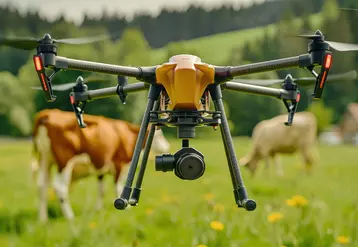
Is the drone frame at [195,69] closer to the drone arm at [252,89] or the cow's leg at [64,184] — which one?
the drone arm at [252,89]

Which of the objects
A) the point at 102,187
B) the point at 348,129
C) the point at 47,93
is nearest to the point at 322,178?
the point at 102,187

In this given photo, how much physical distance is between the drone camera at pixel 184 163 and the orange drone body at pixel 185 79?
0.07 metres

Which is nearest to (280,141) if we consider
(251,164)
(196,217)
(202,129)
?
(251,164)

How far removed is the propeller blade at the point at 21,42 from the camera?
28.6 inches

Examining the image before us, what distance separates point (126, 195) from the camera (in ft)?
2.47

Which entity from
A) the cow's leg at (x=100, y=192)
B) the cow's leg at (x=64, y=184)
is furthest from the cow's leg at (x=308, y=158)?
the cow's leg at (x=64, y=184)

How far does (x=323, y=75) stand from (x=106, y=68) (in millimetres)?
321

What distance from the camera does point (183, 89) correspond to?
2.42 ft

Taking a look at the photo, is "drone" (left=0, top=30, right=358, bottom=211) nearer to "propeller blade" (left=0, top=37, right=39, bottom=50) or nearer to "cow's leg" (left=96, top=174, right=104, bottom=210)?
"propeller blade" (left=0, top=37, right=39, bottom=50)

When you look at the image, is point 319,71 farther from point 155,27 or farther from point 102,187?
point 102,187

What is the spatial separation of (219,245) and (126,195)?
1160 millimetres

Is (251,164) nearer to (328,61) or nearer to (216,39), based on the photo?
(216,39)

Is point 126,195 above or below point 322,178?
below

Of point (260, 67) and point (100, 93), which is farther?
point (100, 93)
